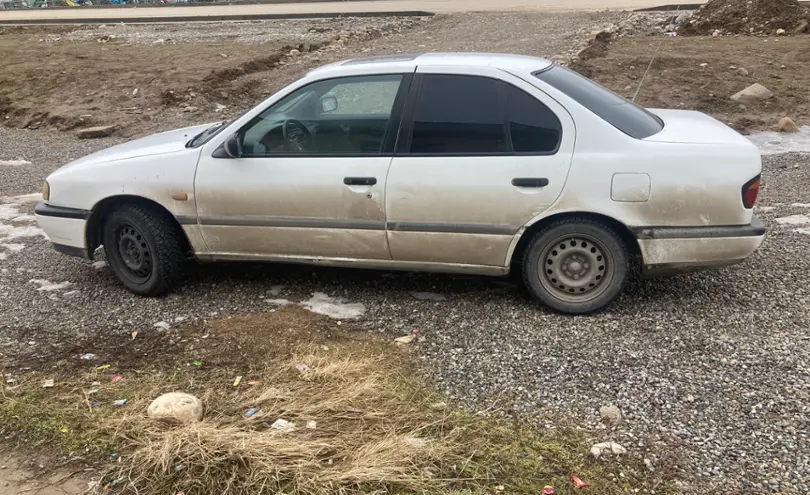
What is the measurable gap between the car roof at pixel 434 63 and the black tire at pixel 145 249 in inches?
62.5

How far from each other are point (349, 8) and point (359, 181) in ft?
77.9

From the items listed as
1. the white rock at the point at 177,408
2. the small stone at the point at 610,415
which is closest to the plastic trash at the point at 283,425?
the white rock at the point at 177,408

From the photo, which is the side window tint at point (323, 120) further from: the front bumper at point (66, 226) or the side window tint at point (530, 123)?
the front bumper at point (66, 226)

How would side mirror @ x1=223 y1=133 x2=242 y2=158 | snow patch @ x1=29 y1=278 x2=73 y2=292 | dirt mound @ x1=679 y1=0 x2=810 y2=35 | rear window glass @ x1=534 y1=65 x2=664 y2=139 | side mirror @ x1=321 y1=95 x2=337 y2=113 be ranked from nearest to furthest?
rear window glass @ x1=534 y1=65 x2=664 y2=139 < side mirror @ x1=223 y1=133 x2=242 y2=158 < side mirror @ x1=321 y1=95 x2=337 y2=113 < snow patch @ x1=29 y1=278 x2=73 y2=292 < dirt mound @ x1=679 y1=0 x2=810 y2=35

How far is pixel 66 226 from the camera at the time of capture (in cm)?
532

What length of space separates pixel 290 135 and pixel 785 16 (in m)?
17.3

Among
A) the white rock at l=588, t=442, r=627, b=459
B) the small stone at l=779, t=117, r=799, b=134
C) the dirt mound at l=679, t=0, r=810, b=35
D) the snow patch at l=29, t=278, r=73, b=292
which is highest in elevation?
the dirt mound at l=679, t=0, r=810, b=35

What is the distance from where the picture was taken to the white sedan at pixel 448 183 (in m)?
4.36

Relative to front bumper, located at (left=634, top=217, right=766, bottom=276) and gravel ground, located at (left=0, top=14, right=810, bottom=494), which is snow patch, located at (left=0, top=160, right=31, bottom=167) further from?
front bumper, located at (left=634, top=217, right=766, bottom=276)

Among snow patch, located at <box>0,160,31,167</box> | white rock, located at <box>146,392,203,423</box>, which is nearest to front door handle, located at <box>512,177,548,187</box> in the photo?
white rock, located at <box>146,392,203,423</box>

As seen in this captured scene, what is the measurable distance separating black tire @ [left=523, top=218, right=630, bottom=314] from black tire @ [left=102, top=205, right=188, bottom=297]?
8.48 feet

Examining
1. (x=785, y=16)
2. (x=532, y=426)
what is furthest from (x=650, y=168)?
(x=785, y=16)

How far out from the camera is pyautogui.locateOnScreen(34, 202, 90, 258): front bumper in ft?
17.2

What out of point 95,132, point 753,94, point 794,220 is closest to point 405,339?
point 794,220
